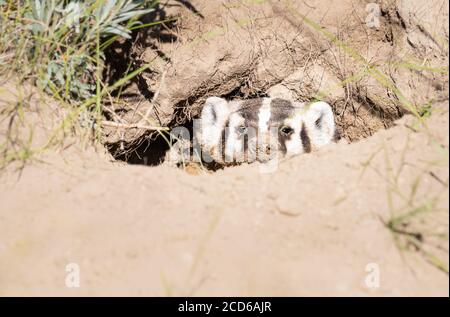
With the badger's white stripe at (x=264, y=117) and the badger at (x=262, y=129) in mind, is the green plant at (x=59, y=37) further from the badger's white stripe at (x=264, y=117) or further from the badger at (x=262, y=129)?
the badger's white stripe at (x=264, y=117)

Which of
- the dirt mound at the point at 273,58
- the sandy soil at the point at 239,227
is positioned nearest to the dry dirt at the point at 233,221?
the sandy soil at the point at 239,227

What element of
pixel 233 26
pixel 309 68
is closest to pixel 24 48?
pixel 233 26

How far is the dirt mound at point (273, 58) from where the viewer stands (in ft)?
10.5

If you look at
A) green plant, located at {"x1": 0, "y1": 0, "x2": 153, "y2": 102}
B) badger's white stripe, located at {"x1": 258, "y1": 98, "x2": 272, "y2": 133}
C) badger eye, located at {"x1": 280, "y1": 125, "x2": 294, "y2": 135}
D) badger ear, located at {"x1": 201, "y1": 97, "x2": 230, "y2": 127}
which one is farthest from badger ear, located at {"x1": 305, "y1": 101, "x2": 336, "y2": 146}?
green plant, located at {"x1": 0, "y1": 0, "x2": 153, "y2": 102}

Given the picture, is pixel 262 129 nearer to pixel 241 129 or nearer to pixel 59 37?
pixel 241 129

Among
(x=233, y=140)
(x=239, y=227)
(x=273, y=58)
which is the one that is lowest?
(x=239, y=227)

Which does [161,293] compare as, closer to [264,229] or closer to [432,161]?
[264,229]

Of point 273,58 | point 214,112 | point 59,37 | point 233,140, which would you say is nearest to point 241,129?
point 233,140

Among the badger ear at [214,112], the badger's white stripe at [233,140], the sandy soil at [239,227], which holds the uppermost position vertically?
the badger ear at [214,112]

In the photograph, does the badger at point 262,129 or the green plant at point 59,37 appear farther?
the badger at point 262,129

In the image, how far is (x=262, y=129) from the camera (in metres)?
3.37

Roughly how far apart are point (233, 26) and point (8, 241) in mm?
1991

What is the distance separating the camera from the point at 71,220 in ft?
6.59

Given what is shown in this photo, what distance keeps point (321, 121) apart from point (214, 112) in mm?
709
